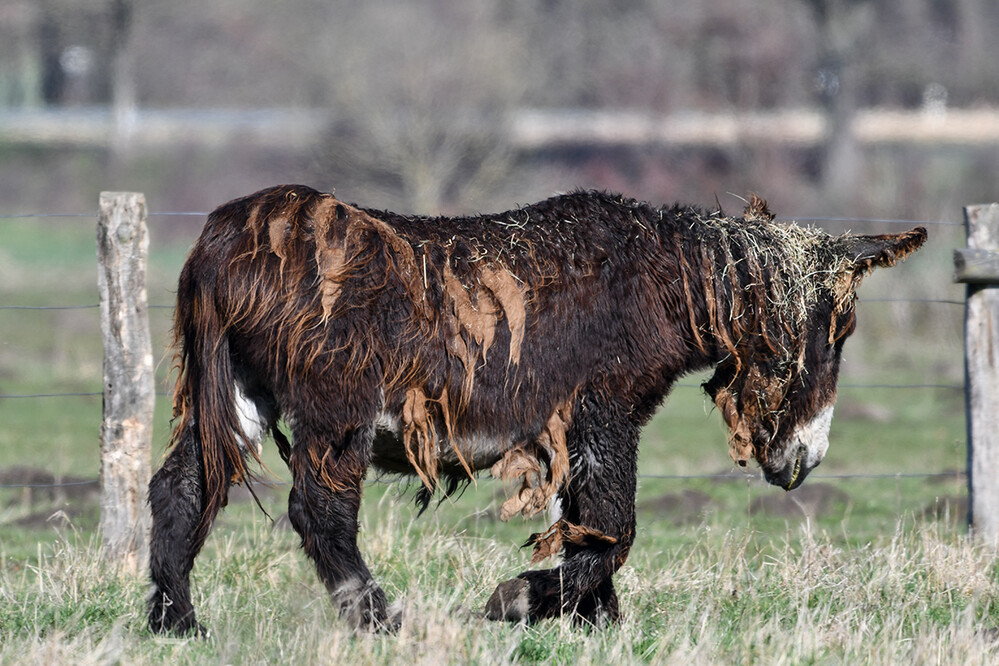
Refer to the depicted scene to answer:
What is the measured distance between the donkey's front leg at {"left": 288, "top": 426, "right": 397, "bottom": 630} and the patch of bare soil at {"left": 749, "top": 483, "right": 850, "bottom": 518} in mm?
4385

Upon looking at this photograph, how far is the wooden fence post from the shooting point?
18.2ft

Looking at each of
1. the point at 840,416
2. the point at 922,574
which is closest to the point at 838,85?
the point at 840,416

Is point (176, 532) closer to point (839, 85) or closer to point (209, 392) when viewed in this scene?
point (209, 392)

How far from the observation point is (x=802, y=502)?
8.34 meters

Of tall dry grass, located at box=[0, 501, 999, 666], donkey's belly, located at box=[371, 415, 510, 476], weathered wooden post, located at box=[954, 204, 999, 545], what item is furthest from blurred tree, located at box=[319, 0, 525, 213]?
donkey's belly, located at box=[371, 415, 510, 476]

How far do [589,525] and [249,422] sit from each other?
1.34 metres

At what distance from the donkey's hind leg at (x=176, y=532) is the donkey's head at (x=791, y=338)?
83.0 inches

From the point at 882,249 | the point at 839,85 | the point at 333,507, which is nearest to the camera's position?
the point at 333,507

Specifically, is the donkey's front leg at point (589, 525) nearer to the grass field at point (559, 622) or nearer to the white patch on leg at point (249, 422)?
the grass field at point (559, 622)

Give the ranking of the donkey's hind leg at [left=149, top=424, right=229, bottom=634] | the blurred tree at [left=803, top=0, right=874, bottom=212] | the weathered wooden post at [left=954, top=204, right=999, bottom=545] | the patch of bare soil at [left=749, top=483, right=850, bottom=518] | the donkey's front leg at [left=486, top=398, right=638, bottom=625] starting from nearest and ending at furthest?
1. the donkey's hind leg at [left=149, top=424, right=229, bottom=634]
2. the donkey's front leg at [left=486, top=398, right=638, bottom=625]
3. the weathered wooden post at [left=954, top=204, right=999, bottom=545]
4. the patch of bare soil at [left=749, top=483, right=850, bottom=518]
5. the blurred tree at [left=803, top=0, right=874, bottom=212]

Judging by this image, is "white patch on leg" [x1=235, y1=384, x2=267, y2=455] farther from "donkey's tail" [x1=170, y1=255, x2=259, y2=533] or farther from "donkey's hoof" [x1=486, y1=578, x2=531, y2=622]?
"donkey's hoof" [x1=486, y1=578, x2=531, y2=622]

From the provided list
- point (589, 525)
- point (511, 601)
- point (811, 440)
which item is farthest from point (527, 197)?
point (511, 601)

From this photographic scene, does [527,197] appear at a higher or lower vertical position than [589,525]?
higher

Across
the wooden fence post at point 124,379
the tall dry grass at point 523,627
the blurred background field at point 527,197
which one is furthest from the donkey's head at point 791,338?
the wooden fence post at point 124,379
